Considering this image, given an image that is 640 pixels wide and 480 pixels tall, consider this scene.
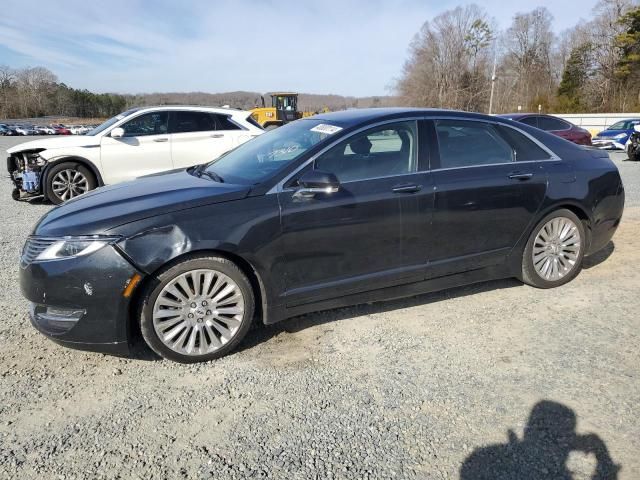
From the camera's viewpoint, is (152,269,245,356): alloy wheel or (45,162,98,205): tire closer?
(152,269,245,356): alloy wheel

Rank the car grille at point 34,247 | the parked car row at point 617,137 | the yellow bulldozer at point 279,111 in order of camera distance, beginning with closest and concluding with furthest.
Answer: the car grille at point 34,247 → the parked car row at point 617,137 → the yellow bulldozer at point 279,111

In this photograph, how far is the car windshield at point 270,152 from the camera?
11.4ft

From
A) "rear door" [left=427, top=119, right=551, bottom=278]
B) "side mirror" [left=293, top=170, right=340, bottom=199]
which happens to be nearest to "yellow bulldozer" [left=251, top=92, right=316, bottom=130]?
"rear door" [left=427, top=119, right=551, bottom=278]

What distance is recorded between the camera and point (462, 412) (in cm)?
262

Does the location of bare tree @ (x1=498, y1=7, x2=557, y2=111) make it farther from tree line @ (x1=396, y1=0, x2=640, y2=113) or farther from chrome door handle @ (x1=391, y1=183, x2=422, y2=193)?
chrome door handle @ (x1=391, y1=183, x2=422, y2=193)

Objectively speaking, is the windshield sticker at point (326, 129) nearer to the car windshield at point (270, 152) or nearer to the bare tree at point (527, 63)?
the car windshield at point (270, 152)

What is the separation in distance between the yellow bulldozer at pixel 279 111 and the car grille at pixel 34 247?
25.2 metres

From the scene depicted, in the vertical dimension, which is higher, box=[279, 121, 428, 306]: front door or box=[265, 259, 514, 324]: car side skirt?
box=[279, 121, 428, 306]: front door

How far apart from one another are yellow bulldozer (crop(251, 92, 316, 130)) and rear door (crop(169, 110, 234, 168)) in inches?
753

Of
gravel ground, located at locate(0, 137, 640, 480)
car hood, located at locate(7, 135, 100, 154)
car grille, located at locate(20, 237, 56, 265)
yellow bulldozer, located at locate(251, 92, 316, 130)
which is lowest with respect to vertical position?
gravel ground, located at locate(0, 137, 640, 480)

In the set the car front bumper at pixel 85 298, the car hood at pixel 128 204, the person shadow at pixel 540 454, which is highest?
the car hood at pixel 128 204

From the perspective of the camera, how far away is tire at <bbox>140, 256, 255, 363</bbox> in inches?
117

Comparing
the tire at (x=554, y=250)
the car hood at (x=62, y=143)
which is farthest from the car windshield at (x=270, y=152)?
the car hood at (x=62, y=143)

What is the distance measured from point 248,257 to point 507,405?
5.87ft
